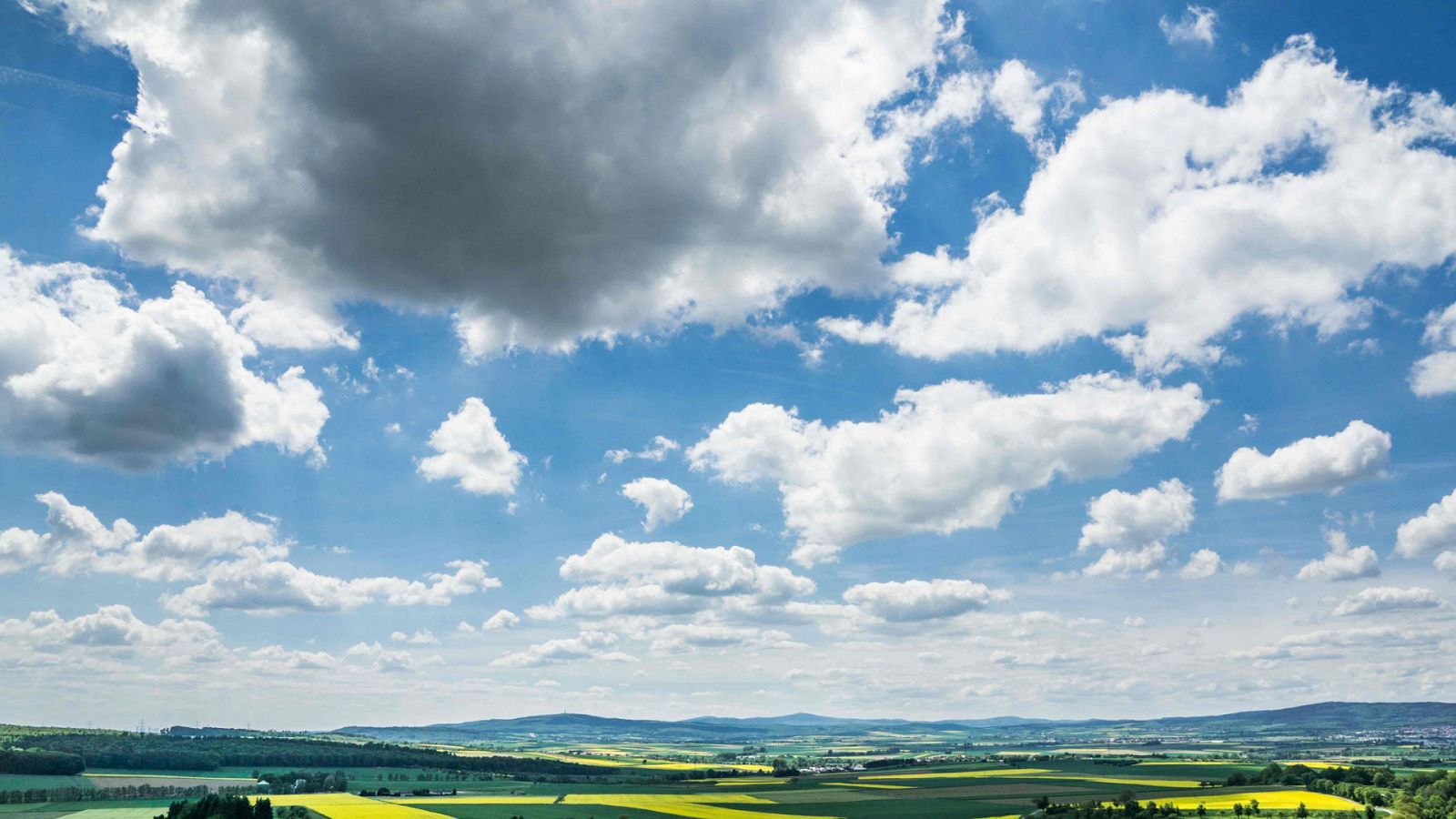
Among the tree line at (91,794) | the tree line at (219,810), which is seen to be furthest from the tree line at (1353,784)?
the tree line at (91,794)

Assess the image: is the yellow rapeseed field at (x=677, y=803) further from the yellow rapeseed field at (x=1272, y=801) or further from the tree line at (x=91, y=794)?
the yellow rapeseed field at (x=1272, y=801)

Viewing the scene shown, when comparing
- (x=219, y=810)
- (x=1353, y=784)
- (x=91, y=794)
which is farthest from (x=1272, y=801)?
(x=91, y=794)

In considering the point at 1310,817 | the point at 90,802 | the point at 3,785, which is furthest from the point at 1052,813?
the point at 3,785

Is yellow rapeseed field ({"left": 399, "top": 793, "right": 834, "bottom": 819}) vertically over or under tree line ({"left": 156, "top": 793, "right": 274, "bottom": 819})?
under

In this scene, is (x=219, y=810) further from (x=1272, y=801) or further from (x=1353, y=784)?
(x=1353, y=784)

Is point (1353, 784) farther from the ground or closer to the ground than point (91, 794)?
closer to the ground

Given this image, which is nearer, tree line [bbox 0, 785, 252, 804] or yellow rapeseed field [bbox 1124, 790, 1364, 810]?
yellow rapeseed field [bbox 1124, 790, 1364, 810]

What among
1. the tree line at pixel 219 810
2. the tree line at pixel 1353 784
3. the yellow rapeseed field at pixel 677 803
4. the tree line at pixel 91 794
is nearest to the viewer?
the tree line at pixel 219 810

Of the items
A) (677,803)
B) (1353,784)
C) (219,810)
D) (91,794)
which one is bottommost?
(677,803)

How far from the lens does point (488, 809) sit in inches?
6841

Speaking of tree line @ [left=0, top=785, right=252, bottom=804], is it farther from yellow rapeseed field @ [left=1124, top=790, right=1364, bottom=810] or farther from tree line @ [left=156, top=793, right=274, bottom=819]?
yellow rapeseed field @ [left=1124, top=790, right=1364, bottom=810]

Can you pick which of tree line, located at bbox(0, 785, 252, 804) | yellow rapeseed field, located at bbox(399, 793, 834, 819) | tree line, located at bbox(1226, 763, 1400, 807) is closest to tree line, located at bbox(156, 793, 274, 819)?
yellow rapeseed field, located at bbox(399, 793, 834, 819)

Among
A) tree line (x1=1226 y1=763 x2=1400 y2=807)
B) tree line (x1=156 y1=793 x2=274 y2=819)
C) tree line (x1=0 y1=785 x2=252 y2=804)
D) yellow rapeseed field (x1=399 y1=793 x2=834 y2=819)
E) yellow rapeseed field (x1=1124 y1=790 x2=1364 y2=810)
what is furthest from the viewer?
tree line (x1=0 y1=785 x2=252 y2=804)

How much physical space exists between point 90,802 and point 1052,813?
7205 inches
